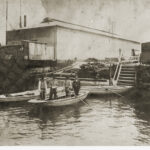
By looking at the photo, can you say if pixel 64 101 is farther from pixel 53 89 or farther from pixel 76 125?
pixel 76 125

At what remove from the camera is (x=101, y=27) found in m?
3.80

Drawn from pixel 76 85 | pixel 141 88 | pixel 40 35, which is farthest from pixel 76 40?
pixel 40 35

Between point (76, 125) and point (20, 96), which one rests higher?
point (20, 96)

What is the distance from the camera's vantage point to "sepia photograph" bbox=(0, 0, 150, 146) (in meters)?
3.17

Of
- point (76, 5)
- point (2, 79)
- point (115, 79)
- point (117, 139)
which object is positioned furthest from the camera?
point (115, 79)

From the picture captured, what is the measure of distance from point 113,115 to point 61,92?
1018 millimetres

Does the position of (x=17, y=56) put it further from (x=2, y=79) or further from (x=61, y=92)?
(x=61, y=92)

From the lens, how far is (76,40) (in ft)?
13.1

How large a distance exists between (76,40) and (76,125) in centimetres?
124

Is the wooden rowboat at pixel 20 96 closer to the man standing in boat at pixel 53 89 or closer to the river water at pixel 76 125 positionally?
the river water at pixel 76 125

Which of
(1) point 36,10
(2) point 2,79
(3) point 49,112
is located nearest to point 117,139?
(3) point 49,112

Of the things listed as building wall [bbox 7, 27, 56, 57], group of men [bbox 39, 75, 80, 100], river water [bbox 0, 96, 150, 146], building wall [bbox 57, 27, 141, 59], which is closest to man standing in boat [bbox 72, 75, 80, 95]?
group of men [bbox 39, 75, 80, 100]

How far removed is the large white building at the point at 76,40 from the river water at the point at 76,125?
821mm

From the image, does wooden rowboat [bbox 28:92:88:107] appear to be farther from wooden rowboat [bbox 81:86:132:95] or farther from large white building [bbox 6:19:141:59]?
large white building [bbox 6:19:141:59]
